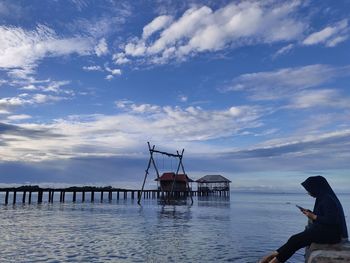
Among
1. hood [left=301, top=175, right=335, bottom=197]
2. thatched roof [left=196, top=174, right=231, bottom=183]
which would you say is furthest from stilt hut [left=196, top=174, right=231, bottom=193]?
hood [left=301, top=175, right=335, bottom=197]

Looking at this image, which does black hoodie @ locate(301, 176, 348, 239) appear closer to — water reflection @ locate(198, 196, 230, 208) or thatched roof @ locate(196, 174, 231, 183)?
water reflection @ locate(198, 196, 230, 208)

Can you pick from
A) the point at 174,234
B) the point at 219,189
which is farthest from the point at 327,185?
the point at 219,189

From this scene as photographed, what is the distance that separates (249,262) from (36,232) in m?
13.6

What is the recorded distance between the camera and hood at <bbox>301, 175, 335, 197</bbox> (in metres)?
7.42

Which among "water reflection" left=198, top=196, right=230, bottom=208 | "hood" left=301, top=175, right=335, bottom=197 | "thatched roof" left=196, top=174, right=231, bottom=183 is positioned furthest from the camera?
"thatched roof" left=196, top=174, right=231, bottom=183

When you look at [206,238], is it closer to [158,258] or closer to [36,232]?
[158,258]

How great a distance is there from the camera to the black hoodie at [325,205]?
7.05 metres

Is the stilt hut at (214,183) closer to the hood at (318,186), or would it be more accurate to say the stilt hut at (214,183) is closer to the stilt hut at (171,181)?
the stilt hut at (171,181)

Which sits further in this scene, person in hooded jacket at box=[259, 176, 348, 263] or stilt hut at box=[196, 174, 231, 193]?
stilt hut at box=[196, 174, 231, 193]

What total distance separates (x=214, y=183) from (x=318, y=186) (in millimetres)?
101792

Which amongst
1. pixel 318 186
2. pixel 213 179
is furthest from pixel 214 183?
pixel 318 186

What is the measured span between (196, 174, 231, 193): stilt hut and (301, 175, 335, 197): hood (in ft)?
324

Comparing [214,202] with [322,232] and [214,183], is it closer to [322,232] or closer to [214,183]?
[214,183]

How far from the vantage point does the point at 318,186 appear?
24.6 ft
